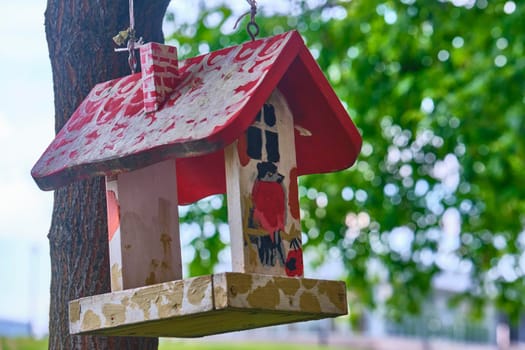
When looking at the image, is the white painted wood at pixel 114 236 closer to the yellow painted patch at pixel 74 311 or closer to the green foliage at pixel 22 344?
the yellow painted patch at pixel 74 311

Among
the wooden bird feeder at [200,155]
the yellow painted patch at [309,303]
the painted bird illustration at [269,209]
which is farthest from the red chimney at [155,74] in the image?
the yellow painted patch at [309,303]

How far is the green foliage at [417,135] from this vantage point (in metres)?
5.57

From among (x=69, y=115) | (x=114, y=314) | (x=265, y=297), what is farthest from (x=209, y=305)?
(x=69, y=115)

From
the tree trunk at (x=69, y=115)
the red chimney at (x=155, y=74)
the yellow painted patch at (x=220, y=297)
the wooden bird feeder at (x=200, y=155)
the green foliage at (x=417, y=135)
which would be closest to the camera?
the yellow painted patch at (x=220, y=297)

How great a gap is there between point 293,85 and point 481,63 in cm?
340

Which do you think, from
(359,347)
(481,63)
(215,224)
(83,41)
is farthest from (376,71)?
(359,347)

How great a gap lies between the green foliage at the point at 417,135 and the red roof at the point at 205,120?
292cm

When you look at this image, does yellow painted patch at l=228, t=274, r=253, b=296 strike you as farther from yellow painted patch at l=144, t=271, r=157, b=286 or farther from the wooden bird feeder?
yellow painted patch at l=144, t=271, r=157, b=286

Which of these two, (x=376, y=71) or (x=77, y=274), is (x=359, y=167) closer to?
(x=376, y=71)

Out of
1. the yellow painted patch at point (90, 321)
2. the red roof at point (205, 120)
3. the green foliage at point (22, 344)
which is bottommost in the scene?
the green foliage at point (22, 344)

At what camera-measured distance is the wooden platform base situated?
1.91 meters

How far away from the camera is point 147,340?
2.52 meters

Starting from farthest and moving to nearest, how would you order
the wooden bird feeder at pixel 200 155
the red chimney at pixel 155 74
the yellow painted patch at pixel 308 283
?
the red chimney at pixel 155 74
the yellow painted patch at pixel 308 283
the wooden bird feeder at pixel 200 155

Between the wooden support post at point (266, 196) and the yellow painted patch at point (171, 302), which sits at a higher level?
the wooden support post at point (266, 196)
